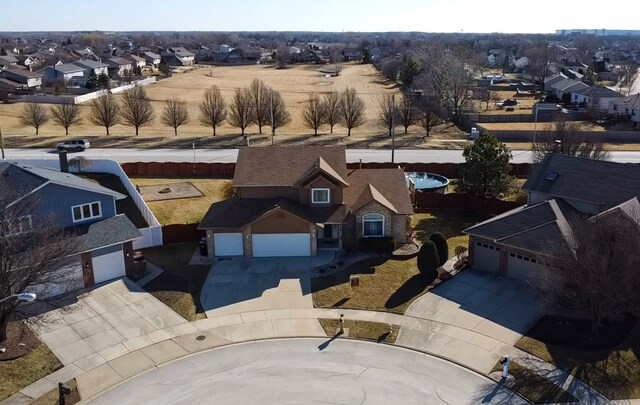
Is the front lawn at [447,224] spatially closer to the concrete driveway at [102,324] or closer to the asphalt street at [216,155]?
the asphalt street at [216,155]

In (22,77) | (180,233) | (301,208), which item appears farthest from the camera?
(22,77)

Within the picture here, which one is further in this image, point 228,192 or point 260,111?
point 260,111

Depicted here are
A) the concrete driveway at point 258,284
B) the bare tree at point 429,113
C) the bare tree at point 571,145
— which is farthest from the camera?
the bare tree at point 429,113

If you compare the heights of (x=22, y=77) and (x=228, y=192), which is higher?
(x=22, y=77)

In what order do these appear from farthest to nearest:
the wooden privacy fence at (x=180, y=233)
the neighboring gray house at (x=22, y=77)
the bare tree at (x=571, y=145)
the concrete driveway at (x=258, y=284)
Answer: the neighboring gray house at (x=22, y=77) < the bare tree at (x=571, y=145) < the wooden privacy fence at (x=180, y=233) < the concrete driveway at (x=258, y=284)

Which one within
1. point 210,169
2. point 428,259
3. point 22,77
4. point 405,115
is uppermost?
point 22,77

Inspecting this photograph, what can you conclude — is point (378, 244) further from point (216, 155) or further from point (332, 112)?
point (332, 112)

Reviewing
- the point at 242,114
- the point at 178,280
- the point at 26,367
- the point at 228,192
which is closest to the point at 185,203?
the point at 228,192

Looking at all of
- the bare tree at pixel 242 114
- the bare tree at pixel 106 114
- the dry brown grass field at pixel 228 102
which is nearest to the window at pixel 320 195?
the dry brown grass field at pixel 228 102
